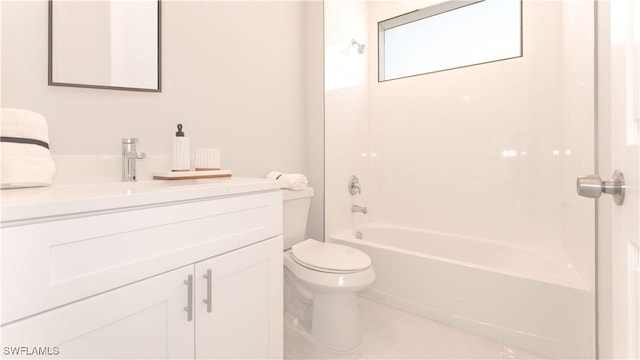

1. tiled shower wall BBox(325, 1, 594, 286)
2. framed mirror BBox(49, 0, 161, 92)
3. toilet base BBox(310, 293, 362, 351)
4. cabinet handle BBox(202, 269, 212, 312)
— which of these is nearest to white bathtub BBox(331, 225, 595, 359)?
tiled shower wall BBox(325, 1, 594, 286)

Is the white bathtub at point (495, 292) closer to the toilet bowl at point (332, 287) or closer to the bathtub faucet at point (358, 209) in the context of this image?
the bathtub faucet at point (358, 209)

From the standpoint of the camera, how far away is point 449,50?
2.33 meters

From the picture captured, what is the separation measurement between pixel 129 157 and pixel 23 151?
13.2 inches

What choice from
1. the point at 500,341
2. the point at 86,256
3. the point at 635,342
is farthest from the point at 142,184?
the point at 500,341

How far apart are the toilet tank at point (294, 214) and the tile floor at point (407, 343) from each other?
53 centimetres

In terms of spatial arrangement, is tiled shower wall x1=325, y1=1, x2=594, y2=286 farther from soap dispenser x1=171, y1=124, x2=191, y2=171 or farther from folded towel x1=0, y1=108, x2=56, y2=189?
folded towel x1=0, y1=108, x2=56, y2=189

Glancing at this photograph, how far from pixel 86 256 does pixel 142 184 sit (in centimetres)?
59

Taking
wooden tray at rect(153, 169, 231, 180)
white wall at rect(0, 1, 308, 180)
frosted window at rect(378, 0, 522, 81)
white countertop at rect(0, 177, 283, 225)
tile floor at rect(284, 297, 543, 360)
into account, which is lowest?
tile floor at rect(284, 297, 543, 360)

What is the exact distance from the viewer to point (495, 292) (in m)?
1.63

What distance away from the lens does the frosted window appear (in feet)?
6.83

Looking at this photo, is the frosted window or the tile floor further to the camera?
the frosted window

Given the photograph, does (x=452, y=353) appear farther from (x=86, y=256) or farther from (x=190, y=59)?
(x=190, y=59)

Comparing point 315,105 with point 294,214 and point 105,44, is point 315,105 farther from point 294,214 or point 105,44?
point 105,44

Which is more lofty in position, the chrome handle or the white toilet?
the chrome handle
